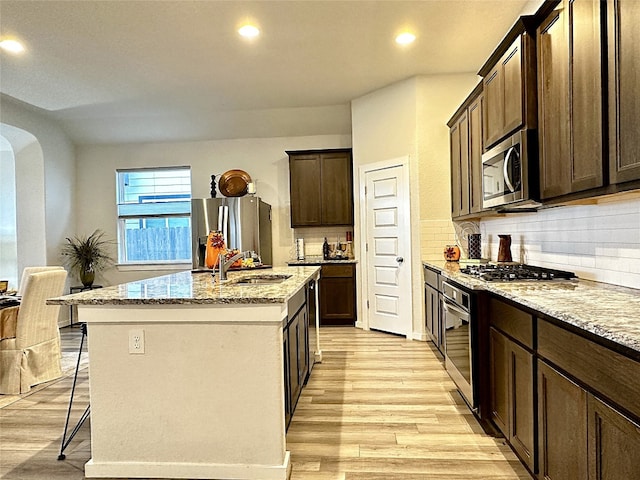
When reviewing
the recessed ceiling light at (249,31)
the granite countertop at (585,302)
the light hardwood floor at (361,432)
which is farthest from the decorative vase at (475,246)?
the recessed ceiling light at (249,31)

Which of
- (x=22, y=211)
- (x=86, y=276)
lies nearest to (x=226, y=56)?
(x=22, y=211)

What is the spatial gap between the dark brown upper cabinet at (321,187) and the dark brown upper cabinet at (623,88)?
14.9 ft

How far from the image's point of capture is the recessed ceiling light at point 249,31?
12.4 feet

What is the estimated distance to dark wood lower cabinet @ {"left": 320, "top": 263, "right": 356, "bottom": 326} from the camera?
601cm

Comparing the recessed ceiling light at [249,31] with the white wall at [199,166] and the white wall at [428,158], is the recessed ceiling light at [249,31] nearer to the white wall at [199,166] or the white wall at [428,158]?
the white wall at [428,158]

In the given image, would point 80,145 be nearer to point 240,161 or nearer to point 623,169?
point 240,161

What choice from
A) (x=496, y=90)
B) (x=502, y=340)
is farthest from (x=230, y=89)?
(x=502, y=340)

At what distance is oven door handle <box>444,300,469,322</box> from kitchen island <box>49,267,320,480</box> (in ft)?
3.90

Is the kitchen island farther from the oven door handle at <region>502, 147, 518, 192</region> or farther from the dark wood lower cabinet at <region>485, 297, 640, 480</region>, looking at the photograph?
the oven door handle at <region>502, 147, 518, 192</region>

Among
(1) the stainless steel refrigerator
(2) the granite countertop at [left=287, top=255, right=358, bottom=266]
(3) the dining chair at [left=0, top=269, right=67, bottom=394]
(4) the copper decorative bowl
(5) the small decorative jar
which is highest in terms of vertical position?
(4) the copper decorative bowl

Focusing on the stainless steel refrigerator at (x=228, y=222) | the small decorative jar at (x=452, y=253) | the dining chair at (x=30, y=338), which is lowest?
the dining chair at (x=30, y=338)

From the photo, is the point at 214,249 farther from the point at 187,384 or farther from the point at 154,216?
the point at 154,216

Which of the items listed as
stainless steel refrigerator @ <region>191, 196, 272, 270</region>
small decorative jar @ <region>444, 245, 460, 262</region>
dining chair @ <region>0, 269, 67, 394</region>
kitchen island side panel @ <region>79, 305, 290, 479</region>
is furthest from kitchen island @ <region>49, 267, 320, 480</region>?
stainless steel refrigerator @ <region>191, 196, 272, 270</region>

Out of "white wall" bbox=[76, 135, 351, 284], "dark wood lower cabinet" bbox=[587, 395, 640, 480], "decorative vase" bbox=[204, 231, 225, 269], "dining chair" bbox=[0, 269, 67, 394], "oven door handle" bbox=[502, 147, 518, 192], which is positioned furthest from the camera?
"white wall" bbox=[76, 135, 351, 284]
